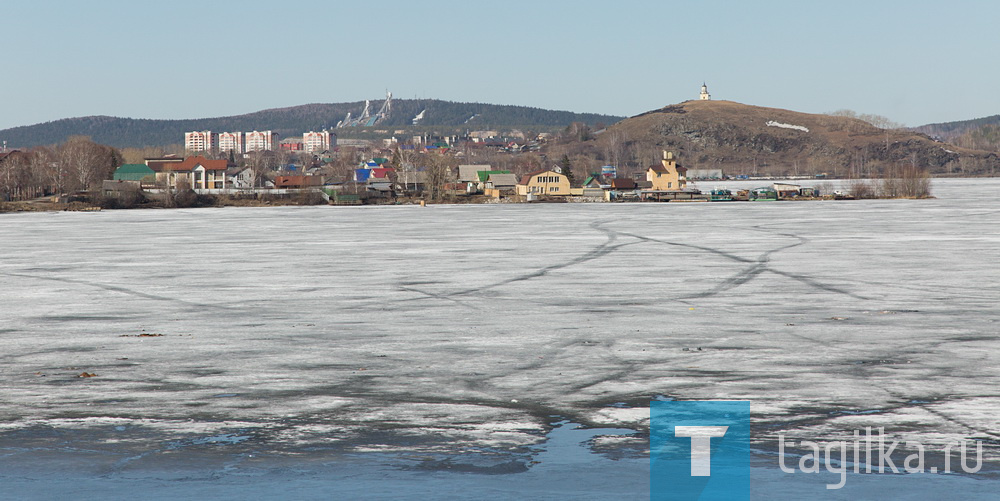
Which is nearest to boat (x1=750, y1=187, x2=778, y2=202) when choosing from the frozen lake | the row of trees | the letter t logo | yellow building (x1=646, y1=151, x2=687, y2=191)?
yellow building (x1=646, y1=151, x2=687, y2=191)

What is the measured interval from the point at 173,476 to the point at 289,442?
42.6 inches

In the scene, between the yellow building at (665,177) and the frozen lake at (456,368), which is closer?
the frozen lake at (456,368)

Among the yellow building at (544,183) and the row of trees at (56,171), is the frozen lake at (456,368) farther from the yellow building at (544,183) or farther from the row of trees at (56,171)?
the yellow building at (544,183)

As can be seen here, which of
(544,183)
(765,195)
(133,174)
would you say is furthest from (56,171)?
(765,195)

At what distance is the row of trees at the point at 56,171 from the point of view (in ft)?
391

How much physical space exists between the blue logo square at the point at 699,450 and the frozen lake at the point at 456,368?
0.16 metres

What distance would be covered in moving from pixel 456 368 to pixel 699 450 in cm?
387

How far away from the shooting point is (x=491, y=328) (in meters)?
13.8

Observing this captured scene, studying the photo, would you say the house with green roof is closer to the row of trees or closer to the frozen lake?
the row of trees

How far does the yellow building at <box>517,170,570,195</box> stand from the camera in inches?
5109

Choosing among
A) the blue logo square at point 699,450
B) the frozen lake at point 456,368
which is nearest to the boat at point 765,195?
the frozen lake at point 456,368

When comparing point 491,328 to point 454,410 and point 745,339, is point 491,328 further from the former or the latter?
point 454,410

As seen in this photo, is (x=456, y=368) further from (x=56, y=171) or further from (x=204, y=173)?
(x=204, y=173)

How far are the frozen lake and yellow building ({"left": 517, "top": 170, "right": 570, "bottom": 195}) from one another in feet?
348
